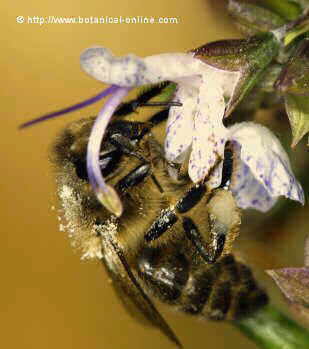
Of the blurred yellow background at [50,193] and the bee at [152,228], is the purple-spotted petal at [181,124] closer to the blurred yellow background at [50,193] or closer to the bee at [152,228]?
the bee at [152,228]

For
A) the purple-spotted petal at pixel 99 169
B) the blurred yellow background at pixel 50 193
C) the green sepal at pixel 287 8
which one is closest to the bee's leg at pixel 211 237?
the purple-spotted petal at pixel 99 169

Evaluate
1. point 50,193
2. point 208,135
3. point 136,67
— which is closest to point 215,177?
point 208,135

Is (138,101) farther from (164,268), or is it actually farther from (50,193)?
(50,193)

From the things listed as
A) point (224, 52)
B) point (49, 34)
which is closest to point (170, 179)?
point (224, 52)

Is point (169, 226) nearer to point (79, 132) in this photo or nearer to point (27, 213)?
point (79, 132)

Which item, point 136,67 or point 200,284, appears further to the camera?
point 200,284

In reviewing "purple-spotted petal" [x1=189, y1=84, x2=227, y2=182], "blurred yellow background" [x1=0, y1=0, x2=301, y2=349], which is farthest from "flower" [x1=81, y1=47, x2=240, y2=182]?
"blurred yellow background" [x1=0, y1=0, x2=301, y2=349]
